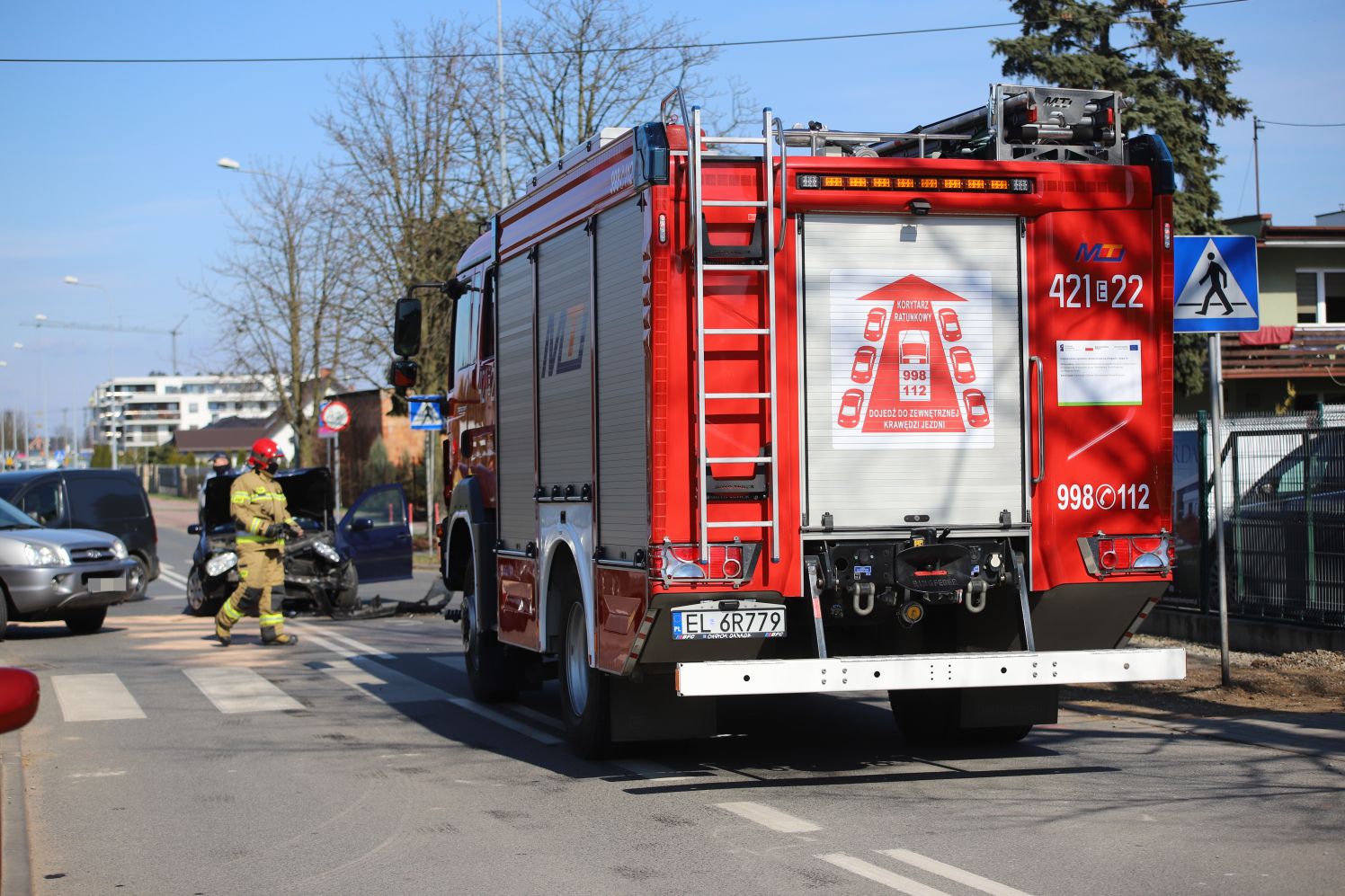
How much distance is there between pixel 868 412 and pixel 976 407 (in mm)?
595

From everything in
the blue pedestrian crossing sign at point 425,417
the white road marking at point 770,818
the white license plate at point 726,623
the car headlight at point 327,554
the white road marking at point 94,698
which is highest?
the blue pedestrian crossing sign at point 425,417

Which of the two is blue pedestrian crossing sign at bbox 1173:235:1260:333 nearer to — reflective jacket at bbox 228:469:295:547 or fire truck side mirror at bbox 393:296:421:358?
fire truck side mirror at bbox 393:296:421:358

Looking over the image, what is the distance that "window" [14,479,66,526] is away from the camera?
847 inches

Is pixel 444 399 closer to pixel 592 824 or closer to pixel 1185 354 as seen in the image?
pixel 592 824

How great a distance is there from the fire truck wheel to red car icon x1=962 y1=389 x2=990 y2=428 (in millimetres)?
4518

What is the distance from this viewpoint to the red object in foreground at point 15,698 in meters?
3.52

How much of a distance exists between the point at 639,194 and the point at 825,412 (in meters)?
A: 1.44

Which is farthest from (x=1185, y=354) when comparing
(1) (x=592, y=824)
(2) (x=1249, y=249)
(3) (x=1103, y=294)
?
(1) (x=592, y=824)

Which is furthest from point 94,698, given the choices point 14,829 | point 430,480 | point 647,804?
point 430,480

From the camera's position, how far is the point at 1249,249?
1076 centimetres

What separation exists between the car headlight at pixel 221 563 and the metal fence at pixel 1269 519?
35.8 feet

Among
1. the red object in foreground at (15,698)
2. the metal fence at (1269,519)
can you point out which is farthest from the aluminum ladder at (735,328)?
the metal fence at (1269,519)

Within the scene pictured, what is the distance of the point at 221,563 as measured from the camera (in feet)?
Result: 60.5

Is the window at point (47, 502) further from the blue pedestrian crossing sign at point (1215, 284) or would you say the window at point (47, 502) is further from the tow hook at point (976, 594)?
the tow hook at point (976, 594)
